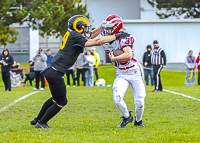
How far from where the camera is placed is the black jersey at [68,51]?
20.7ft

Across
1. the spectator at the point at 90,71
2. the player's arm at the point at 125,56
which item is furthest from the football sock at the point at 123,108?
the spectator at the point at 90,71

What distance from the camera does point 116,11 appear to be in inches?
2185

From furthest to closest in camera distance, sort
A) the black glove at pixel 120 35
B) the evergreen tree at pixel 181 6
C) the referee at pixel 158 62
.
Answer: the evergreen tree at pixel 181 6 → the referee at pixel 158 62 → the black glove at pixel 120 35

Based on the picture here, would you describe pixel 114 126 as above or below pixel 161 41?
below

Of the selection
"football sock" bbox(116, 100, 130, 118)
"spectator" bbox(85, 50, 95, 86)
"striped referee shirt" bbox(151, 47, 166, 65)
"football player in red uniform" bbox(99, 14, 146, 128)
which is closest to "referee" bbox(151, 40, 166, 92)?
"striped referee shirt" bbox(151, 47, 166, 65)

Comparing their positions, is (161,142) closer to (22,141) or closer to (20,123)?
(22,141)

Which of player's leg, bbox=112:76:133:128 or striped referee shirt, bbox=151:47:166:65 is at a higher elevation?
striped referee shirt, bbox=151:47:166:65

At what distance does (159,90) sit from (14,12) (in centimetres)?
1633

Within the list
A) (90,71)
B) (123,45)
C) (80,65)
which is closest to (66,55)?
(123,45)

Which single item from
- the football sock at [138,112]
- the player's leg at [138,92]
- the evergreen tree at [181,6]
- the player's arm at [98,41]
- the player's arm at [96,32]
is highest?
the evergreen tree at [181,6]

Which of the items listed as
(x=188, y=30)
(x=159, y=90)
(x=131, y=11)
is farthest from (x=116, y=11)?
(x=159, y=90)

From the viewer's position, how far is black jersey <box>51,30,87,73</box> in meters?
6.30

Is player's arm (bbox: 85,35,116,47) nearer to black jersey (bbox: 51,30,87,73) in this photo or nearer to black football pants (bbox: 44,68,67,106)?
black jersey (bbox: 51,30,87,73)

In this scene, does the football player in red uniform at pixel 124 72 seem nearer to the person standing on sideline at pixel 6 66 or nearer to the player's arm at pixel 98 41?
the player's arm at pixel 98 41
